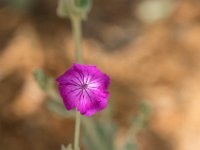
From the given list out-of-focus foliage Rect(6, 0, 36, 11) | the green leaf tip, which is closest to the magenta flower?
the green leaf tip

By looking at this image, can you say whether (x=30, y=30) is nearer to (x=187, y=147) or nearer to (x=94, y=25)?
(x=94, y=25)

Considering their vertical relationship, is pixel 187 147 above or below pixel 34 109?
below

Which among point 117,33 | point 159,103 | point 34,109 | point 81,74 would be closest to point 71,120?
point 34,109

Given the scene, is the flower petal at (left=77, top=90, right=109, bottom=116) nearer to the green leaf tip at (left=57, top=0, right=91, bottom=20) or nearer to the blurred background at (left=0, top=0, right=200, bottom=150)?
the green leaf tip at (left=57, top=0, right=91, bottom=20)

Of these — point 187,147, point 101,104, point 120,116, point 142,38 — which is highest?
point 142,38

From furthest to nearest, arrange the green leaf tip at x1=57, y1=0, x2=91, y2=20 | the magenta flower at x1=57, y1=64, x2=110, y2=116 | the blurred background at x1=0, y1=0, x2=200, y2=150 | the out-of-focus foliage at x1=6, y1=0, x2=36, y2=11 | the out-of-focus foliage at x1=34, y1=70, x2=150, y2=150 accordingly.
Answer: the out-of-focus foliage at x1=6, y1=0, x2=36, y2=11
the blurred background at x1=0, y1=0, x2=200, y2=150
the out-of-focus foliage at x1=34, y1=70, x2=150, y2=150
the green leaf tip at x1=57, y1=0, x2=91, y2=20
the magenta flower at x1=57, y1=64, x2=110, y2=116

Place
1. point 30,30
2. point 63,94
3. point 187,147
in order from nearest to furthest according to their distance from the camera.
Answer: point 63,94, point 187,147, point 30,30
